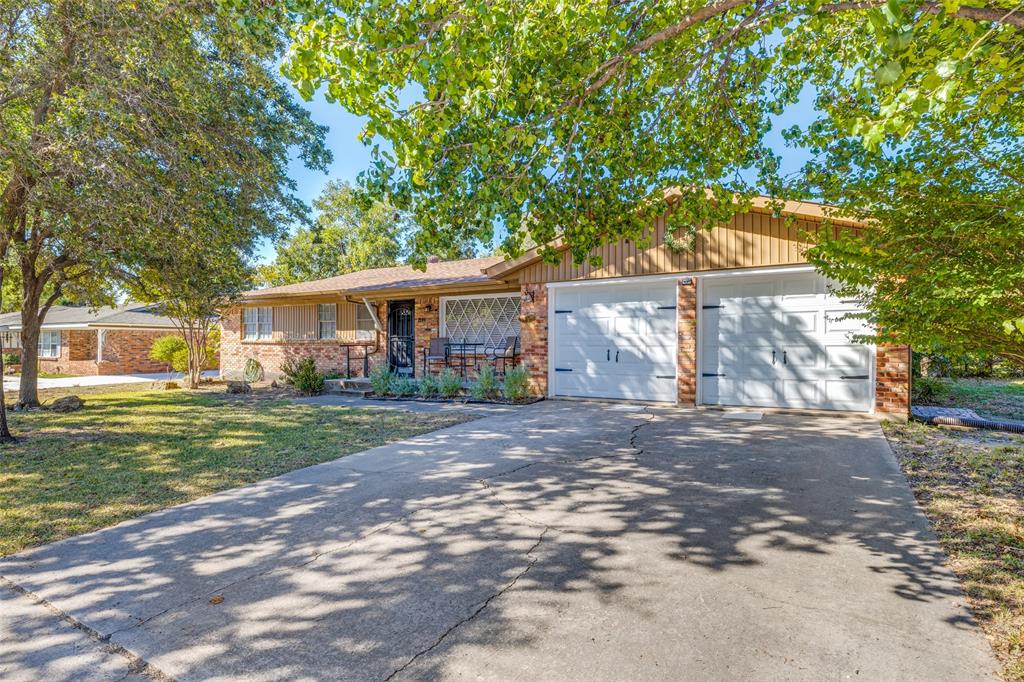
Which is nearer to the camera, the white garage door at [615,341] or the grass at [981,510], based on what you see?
the grass at [981,510]

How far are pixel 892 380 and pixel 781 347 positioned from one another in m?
1.54

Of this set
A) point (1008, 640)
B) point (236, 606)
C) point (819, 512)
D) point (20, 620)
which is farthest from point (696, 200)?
point (20, 620)

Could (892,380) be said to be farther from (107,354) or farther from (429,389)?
(107,354)

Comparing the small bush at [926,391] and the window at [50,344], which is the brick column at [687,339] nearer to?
the small bush at [926,391]

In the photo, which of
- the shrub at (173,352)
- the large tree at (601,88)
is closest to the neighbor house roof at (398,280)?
the large tree at (601,88)

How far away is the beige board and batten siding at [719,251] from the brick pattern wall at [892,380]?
1.83m

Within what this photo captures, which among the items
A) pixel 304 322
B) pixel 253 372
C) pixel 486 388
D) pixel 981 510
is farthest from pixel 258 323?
pixel 981 510

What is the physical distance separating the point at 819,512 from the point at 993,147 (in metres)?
2.91

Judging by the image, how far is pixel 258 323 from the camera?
1636 centimetres

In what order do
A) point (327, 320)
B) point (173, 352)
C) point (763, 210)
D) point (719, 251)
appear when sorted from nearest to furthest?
point (763, 210)
point (719, 251)
point (327, 320)
point (173, 352)

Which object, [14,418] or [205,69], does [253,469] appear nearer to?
[205,69]

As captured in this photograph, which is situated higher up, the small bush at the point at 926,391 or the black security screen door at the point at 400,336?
the black security screen door at the point at 400,336

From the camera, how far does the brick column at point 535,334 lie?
1052cm

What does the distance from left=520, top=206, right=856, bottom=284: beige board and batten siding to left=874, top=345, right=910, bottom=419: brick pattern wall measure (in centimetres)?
183
